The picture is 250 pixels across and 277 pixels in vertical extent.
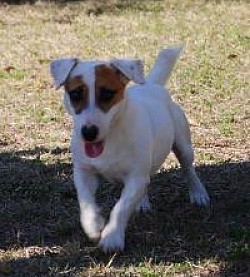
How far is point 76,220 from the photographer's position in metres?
5.14

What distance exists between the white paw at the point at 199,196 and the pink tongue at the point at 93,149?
1163 mm

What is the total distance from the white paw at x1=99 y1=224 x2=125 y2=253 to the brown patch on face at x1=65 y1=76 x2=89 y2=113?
2.17ft

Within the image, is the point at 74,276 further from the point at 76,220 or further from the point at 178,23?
the point at 178,23

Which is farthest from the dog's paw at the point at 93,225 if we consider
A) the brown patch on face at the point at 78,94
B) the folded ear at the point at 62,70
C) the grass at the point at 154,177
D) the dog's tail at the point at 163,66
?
the dog's tail at the point at 163,66

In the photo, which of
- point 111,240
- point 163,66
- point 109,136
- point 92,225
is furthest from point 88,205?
point 163,66

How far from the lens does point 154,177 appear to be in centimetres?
619

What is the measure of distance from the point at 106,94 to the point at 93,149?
0.35 meters

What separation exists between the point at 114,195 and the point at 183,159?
1.75ft

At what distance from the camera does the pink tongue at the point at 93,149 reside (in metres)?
4.62

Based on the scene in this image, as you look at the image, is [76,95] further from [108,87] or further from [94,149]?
[94,149]

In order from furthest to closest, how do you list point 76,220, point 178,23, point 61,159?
1. point 178,23
2. point 61,159
3. point 76,220

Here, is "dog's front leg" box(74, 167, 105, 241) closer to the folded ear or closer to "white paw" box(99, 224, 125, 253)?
"white paw" box(99, 224, 125, 253)

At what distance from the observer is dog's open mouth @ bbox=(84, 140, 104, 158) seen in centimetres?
462

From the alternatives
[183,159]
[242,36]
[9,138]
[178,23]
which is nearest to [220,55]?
[242,36]
